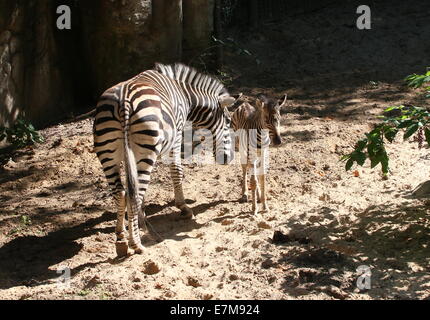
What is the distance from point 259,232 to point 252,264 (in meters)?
0.91

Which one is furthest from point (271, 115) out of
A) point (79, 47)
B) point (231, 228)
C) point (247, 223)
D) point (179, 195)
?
point (79, 47)

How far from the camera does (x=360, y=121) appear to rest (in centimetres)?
1116

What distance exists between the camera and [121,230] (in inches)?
289

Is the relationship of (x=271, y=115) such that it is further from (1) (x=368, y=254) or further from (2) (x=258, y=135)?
(1) (x=368, y=254)

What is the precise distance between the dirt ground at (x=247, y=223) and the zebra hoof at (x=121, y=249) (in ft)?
0.41

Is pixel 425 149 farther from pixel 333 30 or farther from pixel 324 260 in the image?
pixel 333 30

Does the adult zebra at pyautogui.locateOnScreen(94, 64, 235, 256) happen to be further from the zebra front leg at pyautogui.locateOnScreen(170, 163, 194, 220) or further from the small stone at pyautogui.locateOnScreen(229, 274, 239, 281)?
the small stone at pyautogui.locateOnScreen(229, 274, 239, 281)

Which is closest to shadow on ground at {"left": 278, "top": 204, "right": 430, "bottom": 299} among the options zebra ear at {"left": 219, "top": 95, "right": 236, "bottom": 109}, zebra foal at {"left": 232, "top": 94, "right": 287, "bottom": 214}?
zebra foal at {"left": 232, "top": 94, "right": 287, "bottom": 214}

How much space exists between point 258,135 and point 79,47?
5442mm

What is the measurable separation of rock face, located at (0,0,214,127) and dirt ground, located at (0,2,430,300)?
32.1 inches

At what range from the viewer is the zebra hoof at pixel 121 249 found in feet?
23.8

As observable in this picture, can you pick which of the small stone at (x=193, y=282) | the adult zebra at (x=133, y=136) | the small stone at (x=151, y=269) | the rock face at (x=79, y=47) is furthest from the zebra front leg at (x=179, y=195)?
the rock face at (x=79, y=47)

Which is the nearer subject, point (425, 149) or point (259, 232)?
point (259, 232)
